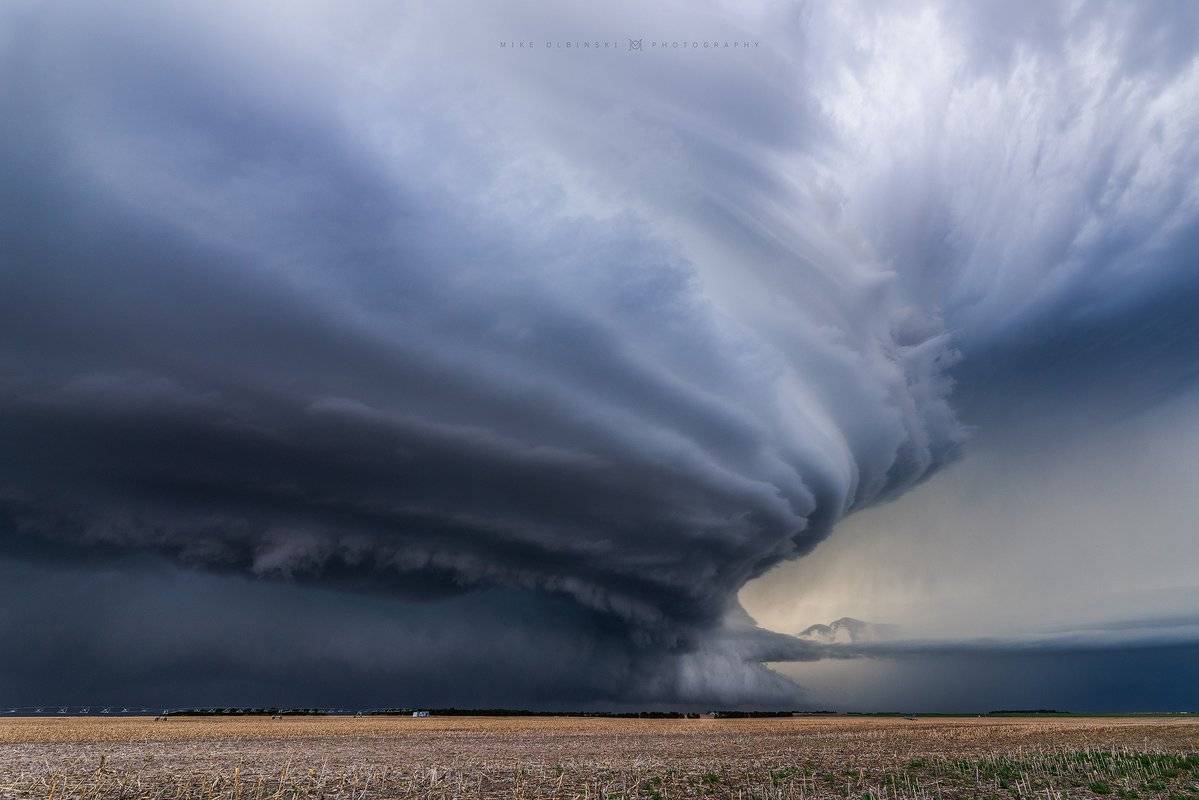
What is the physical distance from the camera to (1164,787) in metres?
44.3

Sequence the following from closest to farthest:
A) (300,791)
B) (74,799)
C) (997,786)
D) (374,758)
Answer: (74,799), (300,791), (997,786), (374,758)

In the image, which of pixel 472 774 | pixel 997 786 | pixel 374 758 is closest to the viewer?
pixel 997 786

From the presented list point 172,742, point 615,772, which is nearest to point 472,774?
point 615,772

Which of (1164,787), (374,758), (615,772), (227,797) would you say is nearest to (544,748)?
(374,758)

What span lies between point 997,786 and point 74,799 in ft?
176

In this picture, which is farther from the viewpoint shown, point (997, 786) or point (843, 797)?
point (997, 786)

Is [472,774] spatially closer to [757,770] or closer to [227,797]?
[227,797]

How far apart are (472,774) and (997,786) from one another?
34536mm

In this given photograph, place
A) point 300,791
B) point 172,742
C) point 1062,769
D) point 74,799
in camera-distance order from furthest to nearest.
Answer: point 172,742
point 1062,769
point 300,791
point 74,799

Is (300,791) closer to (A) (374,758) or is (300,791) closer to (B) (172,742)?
(A) (374,758)

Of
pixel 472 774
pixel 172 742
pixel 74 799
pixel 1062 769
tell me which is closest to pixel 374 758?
pixel 472 774

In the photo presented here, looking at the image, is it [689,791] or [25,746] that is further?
[25,746]

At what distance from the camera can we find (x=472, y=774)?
50531 millimetres


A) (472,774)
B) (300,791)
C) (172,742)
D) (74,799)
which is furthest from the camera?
(172,742)
